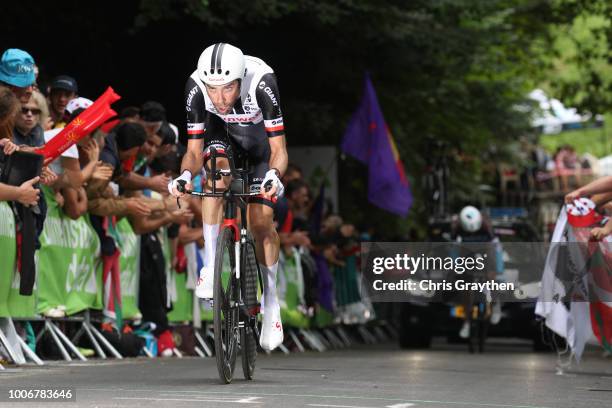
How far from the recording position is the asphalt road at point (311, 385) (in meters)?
8.98

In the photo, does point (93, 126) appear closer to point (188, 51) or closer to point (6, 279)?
point (6, 279)

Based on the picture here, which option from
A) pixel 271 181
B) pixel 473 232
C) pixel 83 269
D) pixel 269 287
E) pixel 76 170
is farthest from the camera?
pixel 473 232

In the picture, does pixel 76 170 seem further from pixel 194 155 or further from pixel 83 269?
pixel 194 155

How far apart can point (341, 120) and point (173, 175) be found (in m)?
9.98

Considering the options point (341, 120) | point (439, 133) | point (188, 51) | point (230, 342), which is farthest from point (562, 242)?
point (439, 133)

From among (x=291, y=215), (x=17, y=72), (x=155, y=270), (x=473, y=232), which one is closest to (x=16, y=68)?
(x=17, y=72)

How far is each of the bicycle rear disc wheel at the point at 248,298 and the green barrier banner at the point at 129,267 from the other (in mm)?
4245

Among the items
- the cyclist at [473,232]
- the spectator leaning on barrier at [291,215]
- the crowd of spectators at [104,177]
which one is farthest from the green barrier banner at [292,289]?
the cyclist at [473,232]

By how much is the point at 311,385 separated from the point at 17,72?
12.2ft

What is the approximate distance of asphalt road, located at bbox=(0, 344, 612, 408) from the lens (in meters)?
8.98

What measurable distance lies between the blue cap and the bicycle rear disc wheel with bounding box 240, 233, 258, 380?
2777mm

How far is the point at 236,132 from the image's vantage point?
34.9ft

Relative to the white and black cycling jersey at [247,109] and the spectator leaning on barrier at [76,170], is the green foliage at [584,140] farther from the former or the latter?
the white and black cycling jersey at [247,109]

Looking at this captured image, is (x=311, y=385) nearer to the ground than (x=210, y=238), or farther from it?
nearer to the ground
